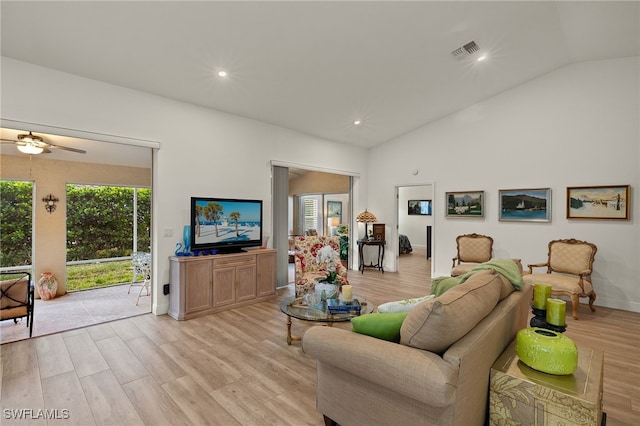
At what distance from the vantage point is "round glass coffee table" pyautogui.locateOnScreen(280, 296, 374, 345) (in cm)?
277

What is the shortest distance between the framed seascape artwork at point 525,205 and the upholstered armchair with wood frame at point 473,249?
1.76 ft

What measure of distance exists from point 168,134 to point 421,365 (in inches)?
163

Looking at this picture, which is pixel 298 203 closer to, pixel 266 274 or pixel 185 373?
pixel 266 274

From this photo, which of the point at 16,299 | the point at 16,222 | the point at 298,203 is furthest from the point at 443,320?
the point at 298,203

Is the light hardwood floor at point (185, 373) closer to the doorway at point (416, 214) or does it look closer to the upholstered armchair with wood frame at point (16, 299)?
the upholstered armchair with wood frame at point (16, 299)

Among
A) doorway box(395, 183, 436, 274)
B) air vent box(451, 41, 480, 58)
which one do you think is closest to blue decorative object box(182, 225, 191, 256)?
air vent box(451, 41, 480, 58)

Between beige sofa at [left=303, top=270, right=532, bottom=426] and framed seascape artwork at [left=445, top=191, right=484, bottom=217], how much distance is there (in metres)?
4.30

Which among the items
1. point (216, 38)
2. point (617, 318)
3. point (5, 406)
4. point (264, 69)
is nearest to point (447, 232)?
point (617, 318)

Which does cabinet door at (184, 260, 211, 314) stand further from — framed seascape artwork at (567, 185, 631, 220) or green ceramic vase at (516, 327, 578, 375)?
framed seascape artwork at (567, 185, 631, 220)

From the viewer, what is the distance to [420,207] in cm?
1118

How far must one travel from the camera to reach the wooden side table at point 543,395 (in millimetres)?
1454

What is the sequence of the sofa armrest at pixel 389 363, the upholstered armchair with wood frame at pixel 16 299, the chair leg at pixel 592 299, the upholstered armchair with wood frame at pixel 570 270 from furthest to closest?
the chair leg at pixel 592 299, the upholstered armchair with wood frame at pixel 570 270, the upholstered armchair with wood frame at pixel 16 299, the sofa armrest at pixel 389 363

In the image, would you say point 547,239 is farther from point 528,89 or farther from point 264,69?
point 264,69

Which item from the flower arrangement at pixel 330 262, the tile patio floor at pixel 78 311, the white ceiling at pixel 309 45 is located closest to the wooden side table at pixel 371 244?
the flower arrangement at pixel 330 262
